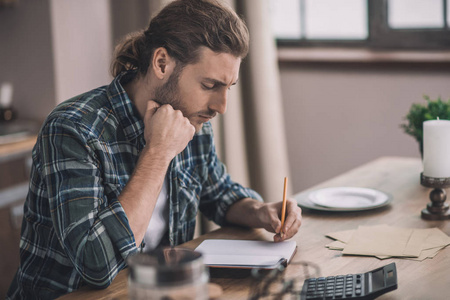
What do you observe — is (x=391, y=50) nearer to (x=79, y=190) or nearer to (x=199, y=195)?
(x=199, y=195)

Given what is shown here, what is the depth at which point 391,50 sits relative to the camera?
112 inches

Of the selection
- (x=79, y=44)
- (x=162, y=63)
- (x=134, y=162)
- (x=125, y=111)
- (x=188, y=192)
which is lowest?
(x=188, y=192)

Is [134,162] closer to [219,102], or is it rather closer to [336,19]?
[219,102]

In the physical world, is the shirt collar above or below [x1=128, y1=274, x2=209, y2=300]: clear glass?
above

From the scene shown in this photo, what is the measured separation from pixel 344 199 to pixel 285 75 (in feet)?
4.86

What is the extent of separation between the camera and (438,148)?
1544mm

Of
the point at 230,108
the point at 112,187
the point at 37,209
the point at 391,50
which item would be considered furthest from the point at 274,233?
the point at 391,50

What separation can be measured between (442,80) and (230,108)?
3.21 feet

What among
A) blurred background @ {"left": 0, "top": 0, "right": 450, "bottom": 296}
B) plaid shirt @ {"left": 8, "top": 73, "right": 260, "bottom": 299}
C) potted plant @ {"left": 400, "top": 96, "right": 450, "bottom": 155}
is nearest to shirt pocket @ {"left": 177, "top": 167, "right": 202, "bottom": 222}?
plaid shirt @ {"left": 8, "top": 73, "right": 260, "bottom": 299}

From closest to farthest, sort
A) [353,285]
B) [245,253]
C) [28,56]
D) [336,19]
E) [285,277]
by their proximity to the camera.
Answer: [353,285] → [285,277] → [245,253] → [28,56] → [336,19]

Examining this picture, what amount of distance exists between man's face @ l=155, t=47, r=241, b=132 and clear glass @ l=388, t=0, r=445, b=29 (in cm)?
166

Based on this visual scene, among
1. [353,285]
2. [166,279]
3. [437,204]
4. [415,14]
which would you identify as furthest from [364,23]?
[166,279]

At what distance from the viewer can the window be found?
2.78m

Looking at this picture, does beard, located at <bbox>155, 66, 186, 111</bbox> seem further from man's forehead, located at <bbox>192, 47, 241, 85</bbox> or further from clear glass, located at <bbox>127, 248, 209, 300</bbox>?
clear glass, located at <bbox>127, 248, 209, 300</bbox>
